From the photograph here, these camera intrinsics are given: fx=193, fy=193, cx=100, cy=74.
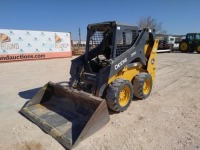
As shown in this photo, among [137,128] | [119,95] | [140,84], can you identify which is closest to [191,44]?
[140,84]

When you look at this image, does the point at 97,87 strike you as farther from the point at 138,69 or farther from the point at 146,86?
the point at 146,86

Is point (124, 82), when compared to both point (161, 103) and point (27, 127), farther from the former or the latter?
point (27, 127)

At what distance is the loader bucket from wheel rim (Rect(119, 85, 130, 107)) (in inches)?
35.4

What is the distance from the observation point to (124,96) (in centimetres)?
476

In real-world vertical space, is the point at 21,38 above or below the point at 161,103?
above

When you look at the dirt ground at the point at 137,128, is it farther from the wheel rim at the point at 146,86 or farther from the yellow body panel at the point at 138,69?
the yellow body panel at the point at 138,69

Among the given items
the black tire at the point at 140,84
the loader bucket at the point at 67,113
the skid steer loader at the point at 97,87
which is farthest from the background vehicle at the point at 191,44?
the loader bucket at the point at 67,113

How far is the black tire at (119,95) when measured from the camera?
169 inches

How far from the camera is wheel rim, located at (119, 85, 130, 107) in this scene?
4.64m

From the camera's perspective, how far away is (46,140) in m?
3.52

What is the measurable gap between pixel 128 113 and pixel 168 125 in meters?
0.97

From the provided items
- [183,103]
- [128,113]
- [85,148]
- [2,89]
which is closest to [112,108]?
[128,113]

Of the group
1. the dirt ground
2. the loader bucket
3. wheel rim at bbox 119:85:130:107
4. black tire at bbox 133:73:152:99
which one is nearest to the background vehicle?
the dirt ground

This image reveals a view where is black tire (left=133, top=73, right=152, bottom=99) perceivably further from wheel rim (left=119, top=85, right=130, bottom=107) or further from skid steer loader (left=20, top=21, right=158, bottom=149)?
wheel rim (left=119, top=85, right=130, bottom=107)
